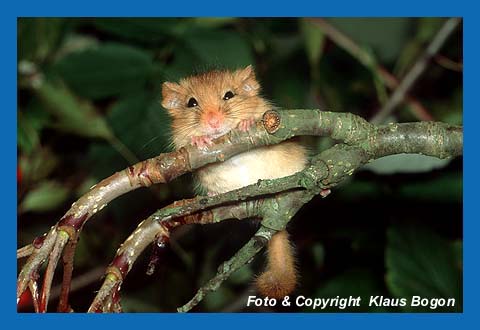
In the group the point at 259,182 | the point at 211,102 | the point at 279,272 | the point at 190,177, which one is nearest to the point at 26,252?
the point at 259,182

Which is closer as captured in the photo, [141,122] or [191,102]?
[191,102]

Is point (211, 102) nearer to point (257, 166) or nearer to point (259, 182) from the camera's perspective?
point (257, 166)

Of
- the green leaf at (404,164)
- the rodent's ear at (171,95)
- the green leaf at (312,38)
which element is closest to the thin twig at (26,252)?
the rodent's ear at (171,95)

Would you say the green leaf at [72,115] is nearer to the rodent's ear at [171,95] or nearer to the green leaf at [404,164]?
the rodent's ear at [171,95]

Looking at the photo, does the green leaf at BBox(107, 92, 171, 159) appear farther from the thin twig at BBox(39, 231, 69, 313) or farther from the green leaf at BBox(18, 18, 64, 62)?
→ the thin twig at BBox(39, 231, 69, 313)

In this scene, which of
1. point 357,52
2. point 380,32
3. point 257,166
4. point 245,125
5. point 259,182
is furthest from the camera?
point 380,32

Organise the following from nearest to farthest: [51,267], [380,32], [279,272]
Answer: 1. [51,267]
2. [279,272]
3. [380,32]
